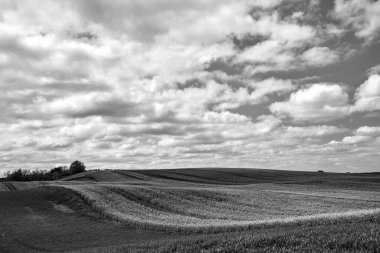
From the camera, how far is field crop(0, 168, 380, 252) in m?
14.7

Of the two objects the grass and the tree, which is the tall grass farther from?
the tree

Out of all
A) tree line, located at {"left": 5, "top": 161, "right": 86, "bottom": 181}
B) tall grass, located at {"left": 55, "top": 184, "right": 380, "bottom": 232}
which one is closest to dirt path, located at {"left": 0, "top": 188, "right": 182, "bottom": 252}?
tall grass, located at {"left": 55, "top": 184, "right": 380, "bottom": 232}

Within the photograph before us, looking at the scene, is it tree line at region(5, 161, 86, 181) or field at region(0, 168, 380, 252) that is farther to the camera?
tree line at region(5, 161, 86, 181)

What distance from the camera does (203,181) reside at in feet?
290

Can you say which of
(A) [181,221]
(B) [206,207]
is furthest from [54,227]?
(B) [206,207]

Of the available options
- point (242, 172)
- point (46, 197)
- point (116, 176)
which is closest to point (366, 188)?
point (242, 172)

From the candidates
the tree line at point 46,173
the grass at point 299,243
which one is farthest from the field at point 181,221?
the tree line at point 46,173

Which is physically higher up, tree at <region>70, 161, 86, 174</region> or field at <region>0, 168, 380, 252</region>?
tree at <region>70, 161, 86, 174</region>

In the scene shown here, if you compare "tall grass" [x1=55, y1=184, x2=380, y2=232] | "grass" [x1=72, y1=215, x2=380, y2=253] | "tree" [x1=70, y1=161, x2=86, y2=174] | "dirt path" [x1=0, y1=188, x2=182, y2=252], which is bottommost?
"dirt path" [x1=0, y1=188, x2=182, y2=252]

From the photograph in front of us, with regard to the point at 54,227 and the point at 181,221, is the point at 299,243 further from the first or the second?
the point at 54,227

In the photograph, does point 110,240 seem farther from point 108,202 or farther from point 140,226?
point 108,202

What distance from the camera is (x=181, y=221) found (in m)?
33.4

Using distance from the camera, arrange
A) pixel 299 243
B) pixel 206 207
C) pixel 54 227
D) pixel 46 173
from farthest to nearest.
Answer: pixel 46 173 < pixel 206 207 < pixel 54 227 < pixel 299 243

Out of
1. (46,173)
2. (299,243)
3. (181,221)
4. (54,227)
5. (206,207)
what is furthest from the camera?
(46,173)
